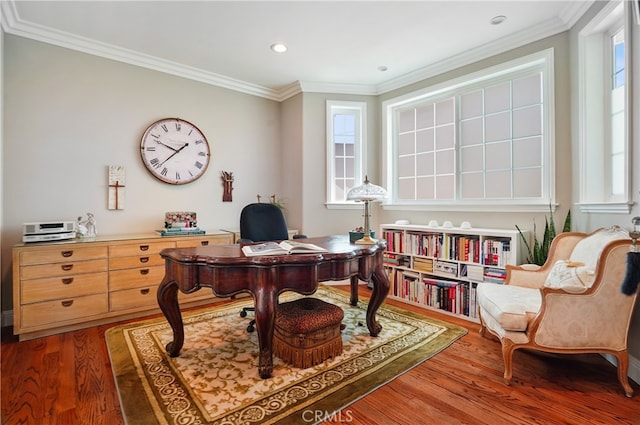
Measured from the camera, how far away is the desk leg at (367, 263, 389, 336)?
2404 mm

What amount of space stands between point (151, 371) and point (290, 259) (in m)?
1.17

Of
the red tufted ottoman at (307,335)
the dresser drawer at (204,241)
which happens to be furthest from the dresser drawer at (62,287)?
the red tufted ottoman at (307,335)

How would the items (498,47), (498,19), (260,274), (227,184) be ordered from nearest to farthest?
1. (260,274)
2. (498,19)
3. (498,47)
4. (227,184)

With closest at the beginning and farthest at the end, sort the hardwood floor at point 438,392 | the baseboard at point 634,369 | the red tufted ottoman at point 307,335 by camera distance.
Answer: the hardwood floor at point 438,392, the baseboard at point 634,369, the red tufted ottoman at point 307,335

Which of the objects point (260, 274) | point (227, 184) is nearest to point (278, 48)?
point (227, 184)

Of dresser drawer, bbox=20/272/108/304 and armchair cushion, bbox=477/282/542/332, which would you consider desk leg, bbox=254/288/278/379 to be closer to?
armchair cushion, bbox=477/282/542/332

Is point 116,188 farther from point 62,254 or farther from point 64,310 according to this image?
point 64,310

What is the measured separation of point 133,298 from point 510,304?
3.12m

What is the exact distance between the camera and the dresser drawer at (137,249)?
2.80m

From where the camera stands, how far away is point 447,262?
3.18 metres

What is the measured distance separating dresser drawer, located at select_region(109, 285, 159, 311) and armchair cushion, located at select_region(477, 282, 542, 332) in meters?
2.93

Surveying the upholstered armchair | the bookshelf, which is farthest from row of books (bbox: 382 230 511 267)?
the upholstered armchair

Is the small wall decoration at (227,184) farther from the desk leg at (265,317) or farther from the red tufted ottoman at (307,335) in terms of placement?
the desk leg at (265,317)

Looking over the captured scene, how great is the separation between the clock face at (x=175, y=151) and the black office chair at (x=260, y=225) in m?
1.23
